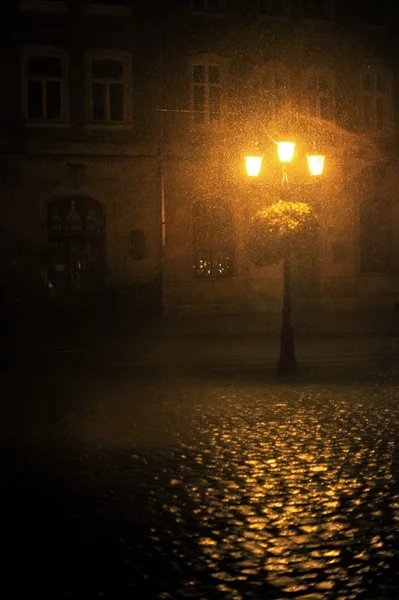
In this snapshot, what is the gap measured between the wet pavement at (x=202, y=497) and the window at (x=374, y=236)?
17388 millimetres

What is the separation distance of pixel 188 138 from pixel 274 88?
11.1ft

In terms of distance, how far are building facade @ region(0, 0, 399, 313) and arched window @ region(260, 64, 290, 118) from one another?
64 mm

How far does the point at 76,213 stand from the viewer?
26.7 meters

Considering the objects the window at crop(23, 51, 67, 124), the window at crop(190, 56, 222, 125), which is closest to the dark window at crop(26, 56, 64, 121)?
the window at crop(23, 51, 67, 124)

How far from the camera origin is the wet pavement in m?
5.02

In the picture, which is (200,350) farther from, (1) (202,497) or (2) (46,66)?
(1) (202,497)

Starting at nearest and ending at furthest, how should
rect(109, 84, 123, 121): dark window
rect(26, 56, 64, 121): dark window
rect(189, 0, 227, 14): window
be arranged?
1. rect(26, 56, 64, 121): dark window
2. rect(109, 84, 123, 121): dark window
3. rect(189, 0, 227, 14): window

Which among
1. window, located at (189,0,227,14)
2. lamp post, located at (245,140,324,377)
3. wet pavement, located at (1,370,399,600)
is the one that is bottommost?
wet pavement, located at (1,370,399,600)

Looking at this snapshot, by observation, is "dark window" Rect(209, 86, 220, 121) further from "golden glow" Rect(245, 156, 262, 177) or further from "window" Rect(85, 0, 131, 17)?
"golden glow" Rect(245, 156, 262, 177)

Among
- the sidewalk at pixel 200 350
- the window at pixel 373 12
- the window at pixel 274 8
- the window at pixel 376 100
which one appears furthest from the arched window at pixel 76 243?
the window at pixel 373 12

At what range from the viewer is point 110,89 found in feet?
87.2

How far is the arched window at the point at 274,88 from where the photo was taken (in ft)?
91.0

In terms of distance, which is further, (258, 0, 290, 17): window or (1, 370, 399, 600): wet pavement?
(258, 0, 290, 17): window

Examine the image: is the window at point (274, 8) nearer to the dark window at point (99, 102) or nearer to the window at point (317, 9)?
the window at point (317, 9)
